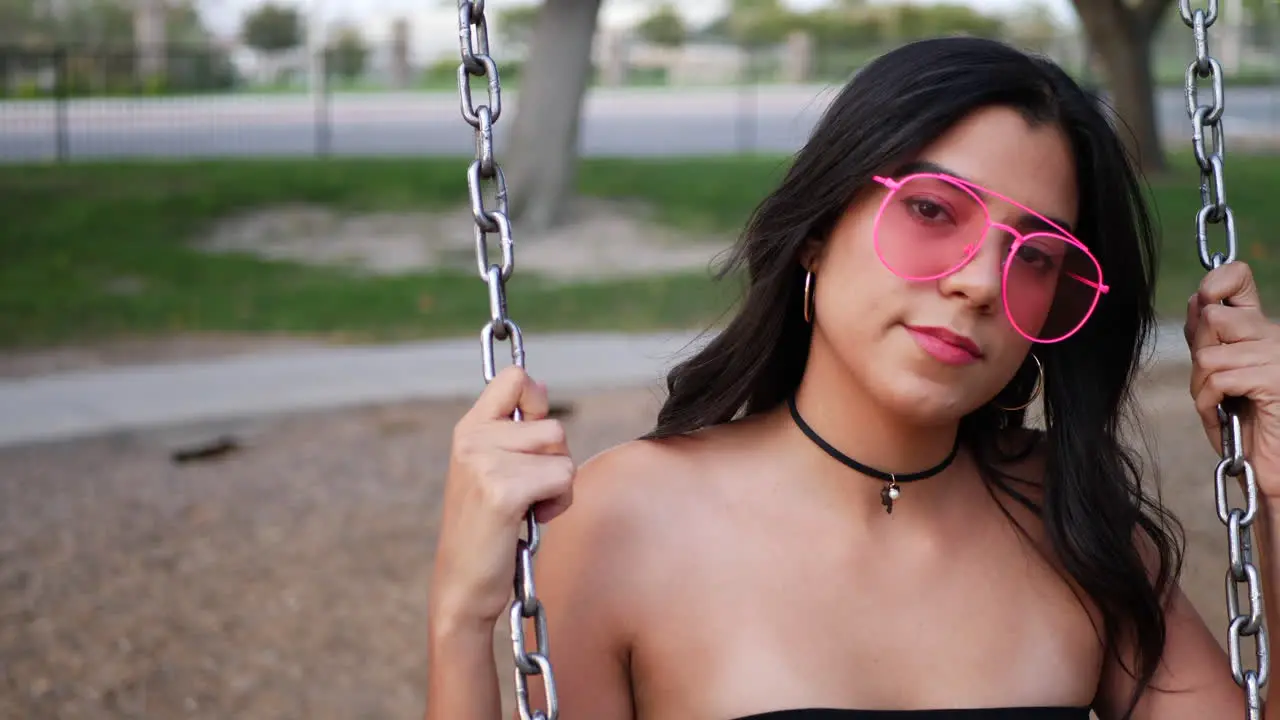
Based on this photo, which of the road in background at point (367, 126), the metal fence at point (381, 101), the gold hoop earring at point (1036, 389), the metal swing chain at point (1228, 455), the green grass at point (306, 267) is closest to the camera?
the metal swing chain at point (1228, 455)

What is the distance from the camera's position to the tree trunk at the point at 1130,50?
49.5 ft

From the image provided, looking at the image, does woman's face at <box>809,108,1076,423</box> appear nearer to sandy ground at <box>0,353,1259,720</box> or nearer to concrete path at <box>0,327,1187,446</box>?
sandy ground at <box>0,353,1259,720</box>

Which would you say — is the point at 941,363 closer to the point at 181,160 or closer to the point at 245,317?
the point at 245,317

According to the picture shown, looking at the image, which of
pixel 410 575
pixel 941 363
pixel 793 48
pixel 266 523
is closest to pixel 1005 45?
pixel 941 363

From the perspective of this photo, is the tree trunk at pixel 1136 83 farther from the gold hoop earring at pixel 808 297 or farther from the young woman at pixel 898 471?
the gold hoop earring at pixel 808 297

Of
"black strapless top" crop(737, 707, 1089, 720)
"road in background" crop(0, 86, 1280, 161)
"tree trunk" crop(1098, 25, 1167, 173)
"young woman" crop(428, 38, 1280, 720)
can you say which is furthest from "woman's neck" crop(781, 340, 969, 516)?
"tree trunk" crop(1098, 25, 1167, 173)

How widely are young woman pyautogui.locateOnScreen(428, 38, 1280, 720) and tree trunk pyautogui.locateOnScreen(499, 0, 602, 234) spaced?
11429 mm

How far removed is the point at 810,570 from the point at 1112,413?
0.47 metres

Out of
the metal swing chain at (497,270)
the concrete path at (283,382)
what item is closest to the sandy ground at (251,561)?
the concrete path at (283,382)

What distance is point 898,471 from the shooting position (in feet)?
6.39

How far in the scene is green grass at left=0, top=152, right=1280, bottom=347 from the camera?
9.71 m

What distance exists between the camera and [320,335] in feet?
30.5

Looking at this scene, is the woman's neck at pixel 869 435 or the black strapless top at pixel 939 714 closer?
the black strapless top at pixel 939 714

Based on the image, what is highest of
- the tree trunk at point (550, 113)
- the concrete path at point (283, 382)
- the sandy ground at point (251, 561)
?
the tree trunk at point (550, 113)
